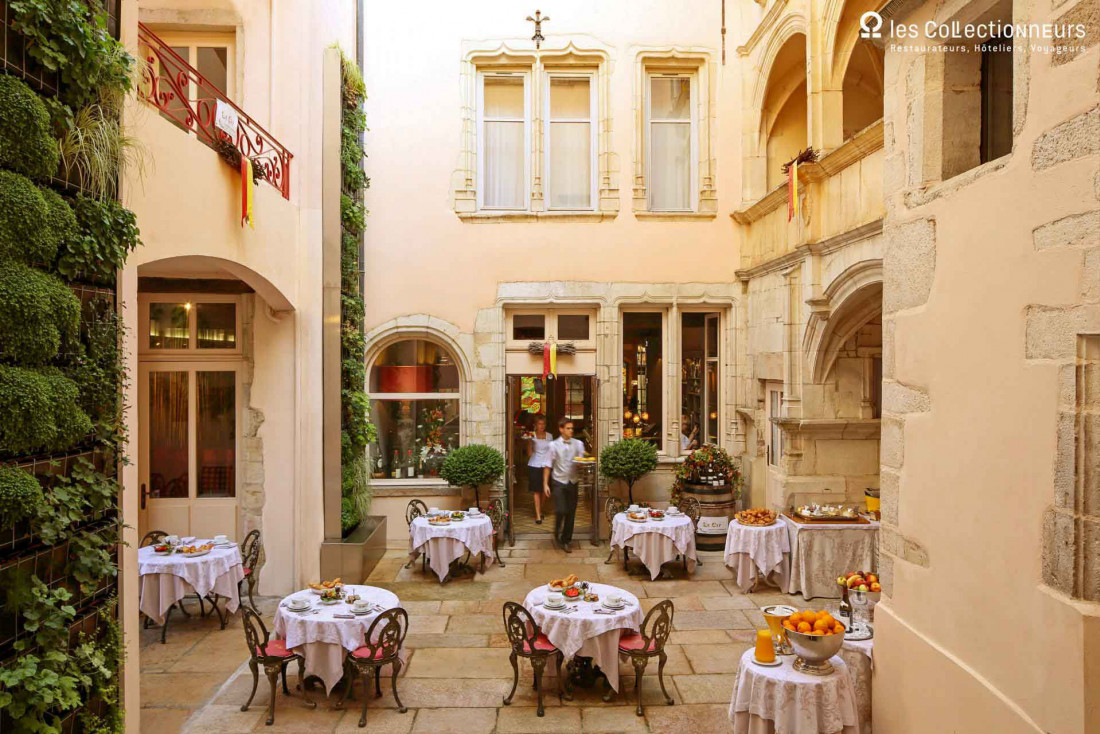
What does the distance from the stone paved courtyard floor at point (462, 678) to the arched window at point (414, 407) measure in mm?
2576

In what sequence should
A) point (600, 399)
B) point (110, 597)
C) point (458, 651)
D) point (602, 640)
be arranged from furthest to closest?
1. point (600, 399)
2. point (458, 651)
3. point (602, 640)
4. point (110, 597)

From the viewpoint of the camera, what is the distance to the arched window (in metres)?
10.6

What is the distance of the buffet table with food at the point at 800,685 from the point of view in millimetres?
4188

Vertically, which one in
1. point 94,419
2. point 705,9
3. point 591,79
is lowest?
point 94,419

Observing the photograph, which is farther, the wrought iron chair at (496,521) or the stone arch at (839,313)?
the wrought iron chair at (496,521)

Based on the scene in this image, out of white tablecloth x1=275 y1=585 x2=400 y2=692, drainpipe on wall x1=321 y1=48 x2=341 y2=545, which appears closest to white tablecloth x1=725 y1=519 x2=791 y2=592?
white tablecloth x1=275 y1=585 x2=400 y2=692

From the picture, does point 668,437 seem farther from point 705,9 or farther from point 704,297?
point 705,9

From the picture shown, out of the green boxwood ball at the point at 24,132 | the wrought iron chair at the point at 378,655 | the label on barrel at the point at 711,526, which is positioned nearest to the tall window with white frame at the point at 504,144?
the label on barrel at the point at 711,526

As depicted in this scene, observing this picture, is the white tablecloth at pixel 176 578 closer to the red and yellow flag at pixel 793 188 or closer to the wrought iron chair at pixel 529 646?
the wrought iron chair at pixel 529 646

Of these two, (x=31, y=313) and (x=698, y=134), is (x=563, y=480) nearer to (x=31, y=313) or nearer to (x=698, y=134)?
(x=698, y=134)

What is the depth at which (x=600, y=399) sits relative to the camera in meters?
10.5

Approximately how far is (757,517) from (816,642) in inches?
152

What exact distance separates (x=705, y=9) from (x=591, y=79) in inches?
74.1

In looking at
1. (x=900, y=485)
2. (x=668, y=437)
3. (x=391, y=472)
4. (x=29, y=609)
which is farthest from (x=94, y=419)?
(x=668, y=437)
